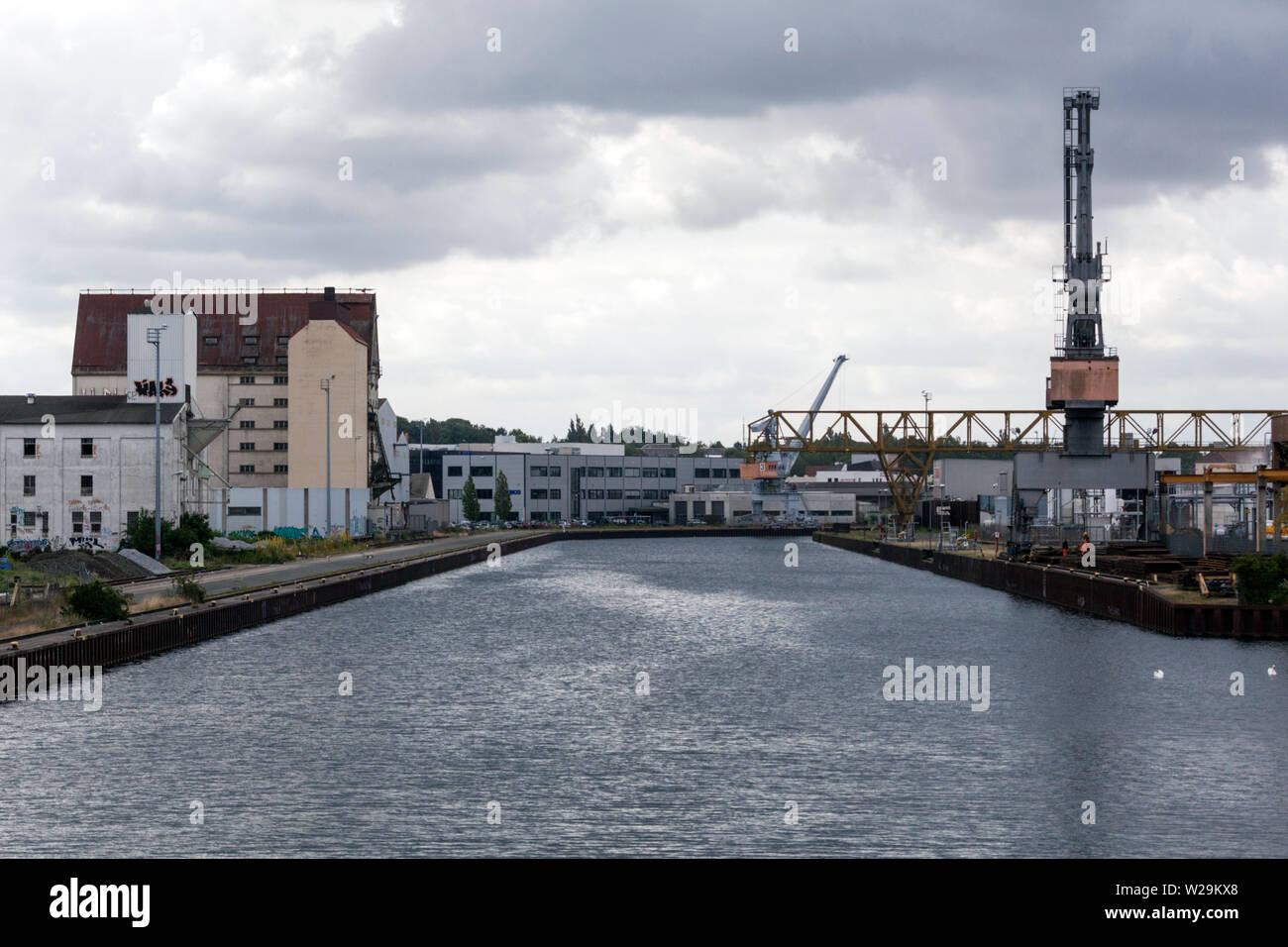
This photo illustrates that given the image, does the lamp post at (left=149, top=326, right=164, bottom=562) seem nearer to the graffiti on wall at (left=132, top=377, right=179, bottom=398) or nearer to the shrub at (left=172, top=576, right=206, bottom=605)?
the shrub at (left=172, top=576, right=206, bottom=605)

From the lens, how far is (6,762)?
3216 centimetres

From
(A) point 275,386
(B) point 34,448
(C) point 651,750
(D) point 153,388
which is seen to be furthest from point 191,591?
(A) point 275,386

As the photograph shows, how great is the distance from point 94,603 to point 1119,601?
49.3m

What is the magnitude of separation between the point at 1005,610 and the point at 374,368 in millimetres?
86946

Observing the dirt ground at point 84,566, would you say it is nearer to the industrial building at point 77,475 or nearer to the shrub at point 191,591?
the shrub at point 191,591

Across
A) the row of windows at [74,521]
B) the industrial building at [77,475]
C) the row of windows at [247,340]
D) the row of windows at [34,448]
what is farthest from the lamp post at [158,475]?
the row of windows at [247,340]

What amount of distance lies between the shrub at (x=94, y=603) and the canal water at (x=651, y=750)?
290 cm

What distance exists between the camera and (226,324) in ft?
470

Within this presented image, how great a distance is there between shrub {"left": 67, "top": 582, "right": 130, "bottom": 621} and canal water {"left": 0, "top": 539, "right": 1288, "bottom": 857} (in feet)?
9.52

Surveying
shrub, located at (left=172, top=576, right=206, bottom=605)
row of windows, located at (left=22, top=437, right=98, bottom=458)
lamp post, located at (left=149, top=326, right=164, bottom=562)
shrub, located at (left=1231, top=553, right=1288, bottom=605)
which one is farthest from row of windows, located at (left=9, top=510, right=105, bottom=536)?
shrub, located at (left=1231, top=553, right=1288, bottom=605)

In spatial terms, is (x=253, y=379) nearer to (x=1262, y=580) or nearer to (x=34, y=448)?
(x=34, y=448)
